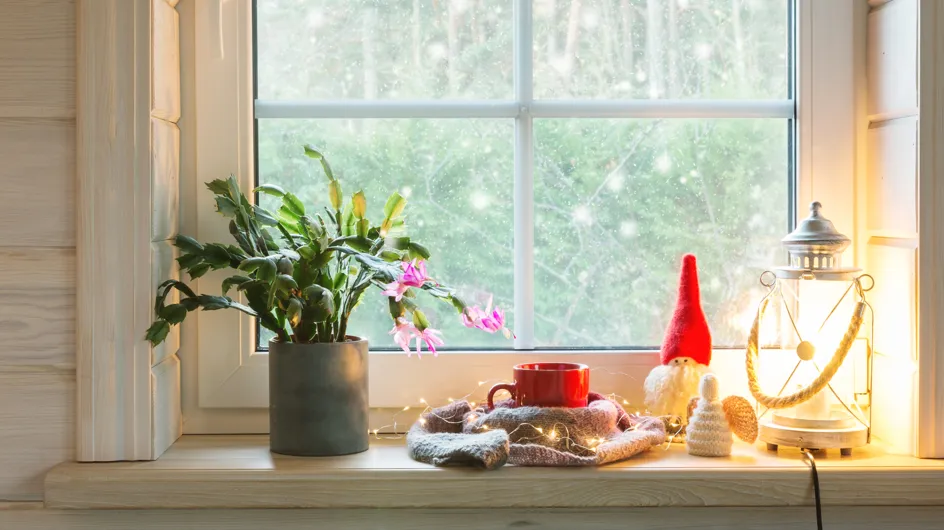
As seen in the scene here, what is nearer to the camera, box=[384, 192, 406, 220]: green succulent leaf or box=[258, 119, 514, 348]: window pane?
box=[384, 192, 406, 220]: green succulent leaf

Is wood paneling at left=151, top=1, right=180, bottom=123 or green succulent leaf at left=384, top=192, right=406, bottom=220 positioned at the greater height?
wood paneling at left=151, top=1, right=180, bottom=123

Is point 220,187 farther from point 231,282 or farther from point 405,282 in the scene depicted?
point 405,282

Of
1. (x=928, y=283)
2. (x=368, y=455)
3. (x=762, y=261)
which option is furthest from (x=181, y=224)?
(x=928, y=283)

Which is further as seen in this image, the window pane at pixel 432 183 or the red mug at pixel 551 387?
the window pane at pixel 432 183

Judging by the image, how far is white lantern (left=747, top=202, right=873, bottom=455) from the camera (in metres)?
1.21

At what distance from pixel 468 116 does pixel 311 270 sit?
35 cm

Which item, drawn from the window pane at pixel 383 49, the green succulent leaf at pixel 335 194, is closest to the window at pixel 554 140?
the window pane at pixel 383 49

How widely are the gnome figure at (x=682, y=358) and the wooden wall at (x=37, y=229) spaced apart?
0.77 m

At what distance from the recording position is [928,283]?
3.87 feet

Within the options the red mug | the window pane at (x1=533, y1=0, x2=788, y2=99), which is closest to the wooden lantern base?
the red mug

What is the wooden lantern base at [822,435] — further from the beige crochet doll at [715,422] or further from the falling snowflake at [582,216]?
the falling snowflake at [582,216]

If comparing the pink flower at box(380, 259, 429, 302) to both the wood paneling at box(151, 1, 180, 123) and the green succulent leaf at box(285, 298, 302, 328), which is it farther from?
the wood paneling at box(151, 1, 180, 123)

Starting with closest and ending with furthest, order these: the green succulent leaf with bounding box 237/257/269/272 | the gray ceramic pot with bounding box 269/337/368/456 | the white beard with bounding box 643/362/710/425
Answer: the green succulent leaf with bounding box 237/257/269/272 < the gray ceramic pot with bounding box 269/337/368/456 < the white beard with bounding box 643/362/710/425

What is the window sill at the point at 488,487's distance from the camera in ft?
3.73
